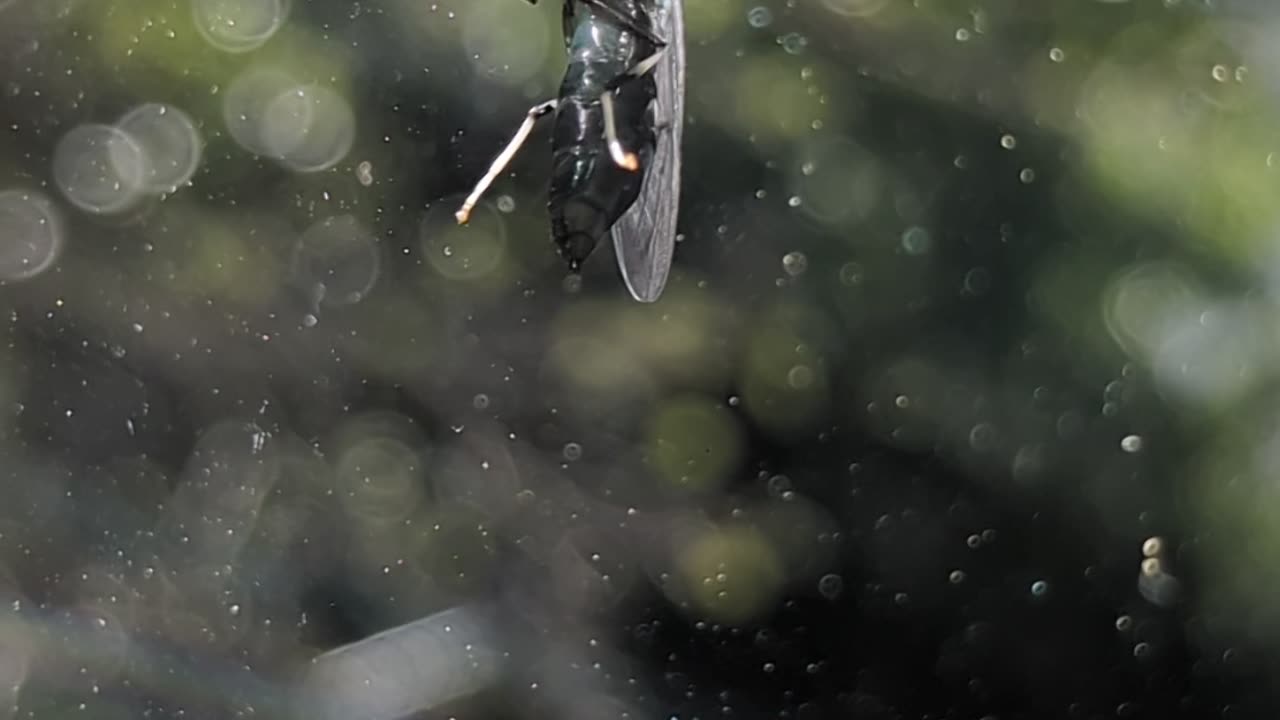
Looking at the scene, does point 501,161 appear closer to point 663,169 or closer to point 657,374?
point 663,169

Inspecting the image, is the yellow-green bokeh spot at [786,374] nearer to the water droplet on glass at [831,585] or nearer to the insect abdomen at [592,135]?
the water droplet on glass at [831,585]

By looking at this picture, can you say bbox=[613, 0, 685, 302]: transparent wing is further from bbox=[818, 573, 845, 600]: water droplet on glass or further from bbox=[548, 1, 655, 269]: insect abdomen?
bbox=[818, 573, 845, 600]: water droplet on glass

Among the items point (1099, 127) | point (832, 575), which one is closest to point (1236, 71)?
point (1099, 127)

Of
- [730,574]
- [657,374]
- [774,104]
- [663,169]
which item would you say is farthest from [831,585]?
[663,169]

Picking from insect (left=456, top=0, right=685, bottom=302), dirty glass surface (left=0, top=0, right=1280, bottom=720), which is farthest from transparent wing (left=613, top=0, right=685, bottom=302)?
dirty glass surface (left=0, top=0, right=1280, bottom=720)

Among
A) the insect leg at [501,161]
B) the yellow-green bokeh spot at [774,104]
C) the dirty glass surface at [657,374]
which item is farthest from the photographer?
the yellow-green bokeh spot at [774,104]

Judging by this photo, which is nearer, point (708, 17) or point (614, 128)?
point (614, 128)

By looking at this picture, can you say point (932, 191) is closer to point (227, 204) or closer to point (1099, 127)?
point (1099, 127)

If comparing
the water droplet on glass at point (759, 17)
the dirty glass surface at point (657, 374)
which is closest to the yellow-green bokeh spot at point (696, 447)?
the dirty glass surface at point (657, 374)
